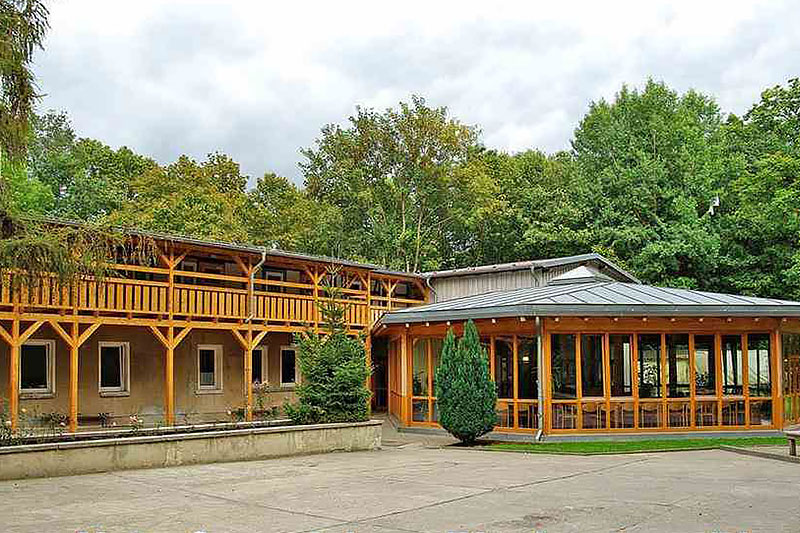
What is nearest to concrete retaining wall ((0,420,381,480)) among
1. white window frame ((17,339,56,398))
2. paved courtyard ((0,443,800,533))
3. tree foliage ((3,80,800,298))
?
paved courtyard ((0,443,800,533))

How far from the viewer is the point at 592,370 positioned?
60.7 ft

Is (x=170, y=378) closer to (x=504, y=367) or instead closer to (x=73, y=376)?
(x=73, y=376)

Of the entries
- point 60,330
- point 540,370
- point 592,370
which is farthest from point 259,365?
point 592,370

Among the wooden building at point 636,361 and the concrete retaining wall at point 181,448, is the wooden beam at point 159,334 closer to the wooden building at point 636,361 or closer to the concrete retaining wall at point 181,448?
the concrete retaining wall at point 181,448

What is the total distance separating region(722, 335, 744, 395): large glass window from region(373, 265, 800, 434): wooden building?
22 mm

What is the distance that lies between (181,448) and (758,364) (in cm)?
1305

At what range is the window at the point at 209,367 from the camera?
2338 cm

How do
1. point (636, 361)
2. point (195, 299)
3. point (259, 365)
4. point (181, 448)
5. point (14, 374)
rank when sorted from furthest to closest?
point (259, 365), point (195, 299), point (636, 361), point (14, 374), point (181, 448)

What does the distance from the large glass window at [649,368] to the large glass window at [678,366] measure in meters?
0.27

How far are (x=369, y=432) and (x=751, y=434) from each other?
27.7 feet

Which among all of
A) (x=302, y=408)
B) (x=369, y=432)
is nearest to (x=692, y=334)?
(x=369, y=432)

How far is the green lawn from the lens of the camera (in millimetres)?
16422

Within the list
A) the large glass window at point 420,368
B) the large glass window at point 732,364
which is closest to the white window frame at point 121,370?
the large glass window at point 420,368

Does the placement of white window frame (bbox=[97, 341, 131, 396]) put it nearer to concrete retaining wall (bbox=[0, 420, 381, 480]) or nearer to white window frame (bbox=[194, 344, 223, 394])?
white window frame (bbox=[194, 344, 223, 394])
